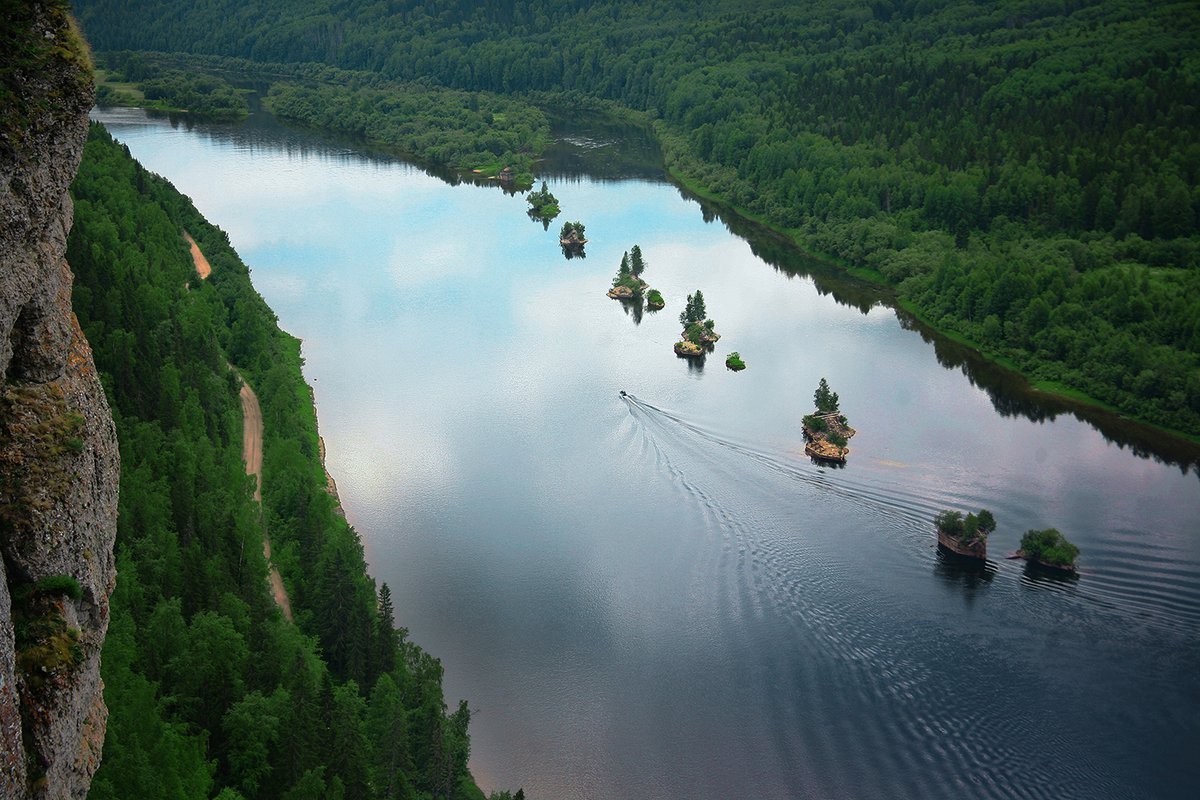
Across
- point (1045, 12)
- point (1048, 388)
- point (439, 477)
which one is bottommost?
point (439, 477)

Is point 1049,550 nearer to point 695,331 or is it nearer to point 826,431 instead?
point 826,431

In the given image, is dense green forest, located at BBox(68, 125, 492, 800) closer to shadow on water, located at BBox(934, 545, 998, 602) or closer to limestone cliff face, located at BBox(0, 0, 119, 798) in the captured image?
limestone cliff face, located at BBox(0, 0, 119, 798)

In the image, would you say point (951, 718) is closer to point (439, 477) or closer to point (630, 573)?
point (630, 573)

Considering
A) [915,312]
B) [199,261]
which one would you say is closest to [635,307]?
[915,312]

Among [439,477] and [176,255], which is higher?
[176,255]

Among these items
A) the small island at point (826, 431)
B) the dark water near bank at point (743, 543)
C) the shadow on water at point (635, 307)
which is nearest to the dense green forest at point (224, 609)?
the dark water near bank at point (743, 543)

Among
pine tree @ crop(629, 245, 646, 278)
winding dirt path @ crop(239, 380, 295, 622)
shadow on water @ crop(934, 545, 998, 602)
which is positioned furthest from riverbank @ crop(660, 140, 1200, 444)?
winding dirt path @ crop(239, 380, 295, 622)

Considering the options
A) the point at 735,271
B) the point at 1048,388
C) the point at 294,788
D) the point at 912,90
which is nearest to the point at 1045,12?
the point at 912,90
